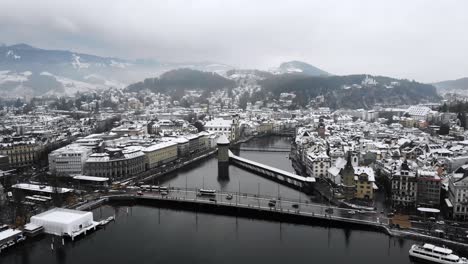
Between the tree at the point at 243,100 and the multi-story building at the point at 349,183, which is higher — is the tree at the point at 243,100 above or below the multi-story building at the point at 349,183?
above

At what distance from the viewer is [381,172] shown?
20.7 m

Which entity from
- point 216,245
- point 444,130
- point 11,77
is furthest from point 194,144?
point 11,77

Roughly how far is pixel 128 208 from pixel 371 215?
10379 mm

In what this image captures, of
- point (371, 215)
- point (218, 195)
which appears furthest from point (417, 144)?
point (218, 195)

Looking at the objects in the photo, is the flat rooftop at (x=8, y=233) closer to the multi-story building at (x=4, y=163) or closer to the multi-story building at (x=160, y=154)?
the multi-story building at (x=160, y=154)

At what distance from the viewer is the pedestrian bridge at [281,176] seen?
65.5ft

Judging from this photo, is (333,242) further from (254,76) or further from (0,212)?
(254,76)

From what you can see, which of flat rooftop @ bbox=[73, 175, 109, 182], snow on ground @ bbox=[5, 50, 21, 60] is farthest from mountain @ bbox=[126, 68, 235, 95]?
snow on ground @ bbox=[5, 50, 21, 60]

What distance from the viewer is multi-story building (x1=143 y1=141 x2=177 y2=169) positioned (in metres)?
25.2

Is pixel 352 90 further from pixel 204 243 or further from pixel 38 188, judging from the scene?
pixel 204 243

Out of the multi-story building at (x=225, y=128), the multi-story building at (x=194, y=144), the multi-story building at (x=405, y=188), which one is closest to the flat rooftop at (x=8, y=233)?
the multi-story building at (x=405, y=188)

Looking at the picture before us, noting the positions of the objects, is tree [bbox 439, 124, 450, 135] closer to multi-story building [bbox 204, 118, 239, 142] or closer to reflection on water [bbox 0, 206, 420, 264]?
multi-story building [bbox 204, 118, 239, 142]

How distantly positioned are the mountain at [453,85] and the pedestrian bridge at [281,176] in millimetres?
102646

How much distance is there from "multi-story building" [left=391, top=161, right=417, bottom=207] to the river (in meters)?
3.41
